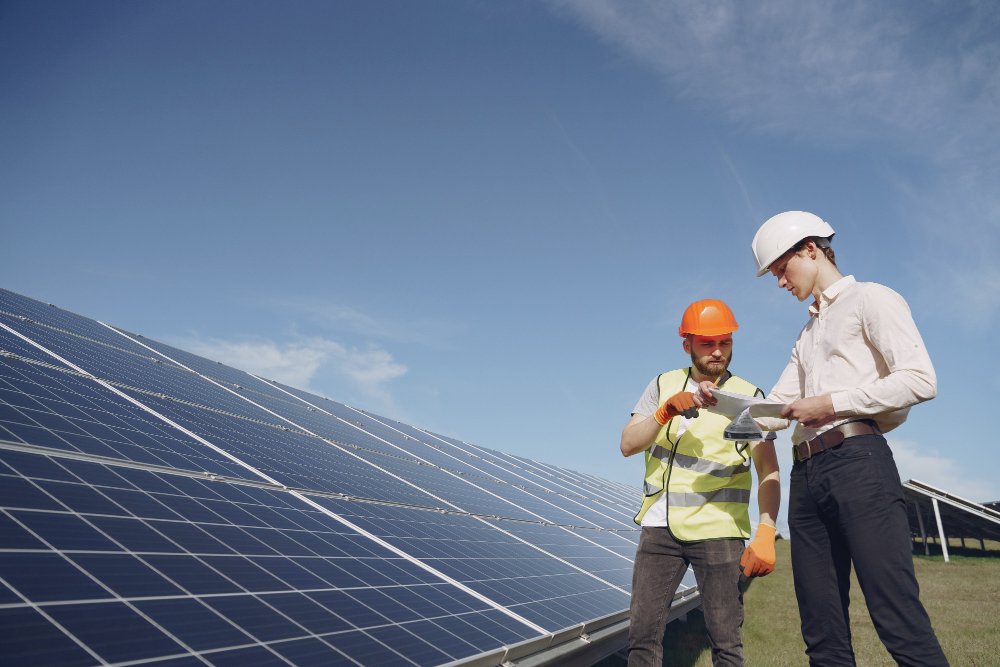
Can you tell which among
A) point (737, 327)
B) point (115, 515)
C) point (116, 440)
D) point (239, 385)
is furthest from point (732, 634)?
point (239, 385)

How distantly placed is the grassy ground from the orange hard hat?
5.12 metres

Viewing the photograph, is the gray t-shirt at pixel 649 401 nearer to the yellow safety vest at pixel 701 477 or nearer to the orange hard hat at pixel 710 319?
the yellow safety vest at pixel 701 477

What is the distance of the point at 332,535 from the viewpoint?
5.23 meters

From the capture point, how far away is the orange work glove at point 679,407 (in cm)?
436

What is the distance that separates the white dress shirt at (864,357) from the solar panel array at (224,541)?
8.17ft

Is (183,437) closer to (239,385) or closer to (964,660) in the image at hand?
(239,385)

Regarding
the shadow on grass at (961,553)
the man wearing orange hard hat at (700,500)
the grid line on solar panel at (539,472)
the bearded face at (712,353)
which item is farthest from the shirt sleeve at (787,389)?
the shadow on grass at (961,553)

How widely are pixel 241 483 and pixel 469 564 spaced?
207cm

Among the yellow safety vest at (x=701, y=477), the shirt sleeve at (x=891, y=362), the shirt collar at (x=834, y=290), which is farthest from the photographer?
the yellow safety vest at (x=701, y=477)

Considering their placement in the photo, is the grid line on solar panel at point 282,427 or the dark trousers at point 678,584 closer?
the dark trousers at point 678,584

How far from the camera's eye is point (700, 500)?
4.72m

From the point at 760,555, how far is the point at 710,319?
1.62 metres

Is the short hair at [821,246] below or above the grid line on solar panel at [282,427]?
above

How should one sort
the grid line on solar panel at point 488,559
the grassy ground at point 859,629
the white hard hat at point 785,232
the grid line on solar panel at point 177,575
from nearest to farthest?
the grid line on solar panel at point 177,575
the white hard hat at point 785,232
the grid line on solar panel at point 488,559
the grassy ground at point 859,629
